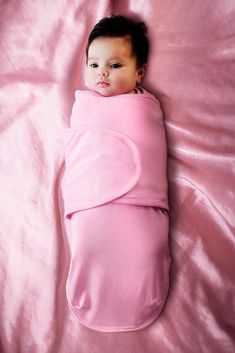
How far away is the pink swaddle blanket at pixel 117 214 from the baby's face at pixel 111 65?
0.16 feet

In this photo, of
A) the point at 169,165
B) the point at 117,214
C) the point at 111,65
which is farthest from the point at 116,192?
the point at 111,65

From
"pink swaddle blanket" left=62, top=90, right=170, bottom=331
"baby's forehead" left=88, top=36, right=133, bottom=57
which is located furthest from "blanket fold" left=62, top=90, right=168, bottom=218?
"baby's forehead" left=88, top=36, right=133, bottom=57

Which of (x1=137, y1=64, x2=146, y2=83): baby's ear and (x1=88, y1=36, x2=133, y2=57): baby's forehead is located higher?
(x1=88, y1=36, x2=133, y2=57): baby's forehead

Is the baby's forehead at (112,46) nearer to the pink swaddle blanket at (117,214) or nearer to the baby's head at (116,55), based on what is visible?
the baby's head at (116,55)

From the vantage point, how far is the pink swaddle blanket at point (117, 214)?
96cm

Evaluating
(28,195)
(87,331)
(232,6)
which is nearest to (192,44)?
(232,6)

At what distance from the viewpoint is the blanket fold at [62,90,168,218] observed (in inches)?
39.6

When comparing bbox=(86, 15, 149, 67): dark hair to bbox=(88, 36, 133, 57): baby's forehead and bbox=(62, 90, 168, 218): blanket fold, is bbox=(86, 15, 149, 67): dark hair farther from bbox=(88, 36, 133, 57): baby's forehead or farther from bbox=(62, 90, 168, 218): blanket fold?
bbox=(62, 90, 168, 218): blanket fold

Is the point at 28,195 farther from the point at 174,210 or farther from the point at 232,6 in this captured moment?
the point at 232,6

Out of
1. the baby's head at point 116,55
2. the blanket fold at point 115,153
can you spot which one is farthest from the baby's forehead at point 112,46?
the blanket fold at point 115,153

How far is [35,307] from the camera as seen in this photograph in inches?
40.5

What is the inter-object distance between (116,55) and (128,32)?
3.2 inches

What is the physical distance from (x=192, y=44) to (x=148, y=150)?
0.31 m

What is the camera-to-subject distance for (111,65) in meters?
1.13
